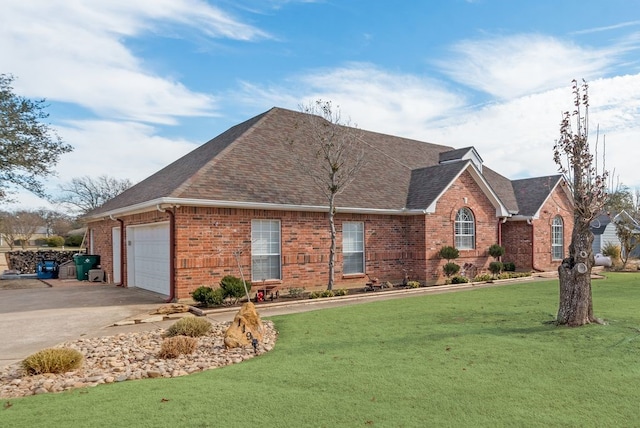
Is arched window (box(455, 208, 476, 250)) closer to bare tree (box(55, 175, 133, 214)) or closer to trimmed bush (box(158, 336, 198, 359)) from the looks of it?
trimmed bush (box(158, 336, 198, 359))

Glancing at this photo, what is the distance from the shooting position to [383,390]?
5.11 meters

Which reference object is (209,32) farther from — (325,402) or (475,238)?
(475,238)

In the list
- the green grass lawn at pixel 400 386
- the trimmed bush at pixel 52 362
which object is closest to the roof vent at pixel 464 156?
the green grass lawn at pixel 400 386

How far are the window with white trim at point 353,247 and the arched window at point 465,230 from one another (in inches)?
183

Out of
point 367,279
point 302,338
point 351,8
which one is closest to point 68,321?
point 302,338

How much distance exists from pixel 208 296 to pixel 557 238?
63.0 ft

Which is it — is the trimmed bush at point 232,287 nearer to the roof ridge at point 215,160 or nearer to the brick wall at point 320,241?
the brick wall at point 320,241

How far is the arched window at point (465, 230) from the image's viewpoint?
18.5 meters

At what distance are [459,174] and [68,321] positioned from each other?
14723 millimetres

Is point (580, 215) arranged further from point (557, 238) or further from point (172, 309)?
point (557, 238)

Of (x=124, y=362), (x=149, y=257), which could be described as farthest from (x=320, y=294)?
(x=124, y=362)

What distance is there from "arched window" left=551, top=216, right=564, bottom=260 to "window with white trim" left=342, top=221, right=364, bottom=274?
12095 mm

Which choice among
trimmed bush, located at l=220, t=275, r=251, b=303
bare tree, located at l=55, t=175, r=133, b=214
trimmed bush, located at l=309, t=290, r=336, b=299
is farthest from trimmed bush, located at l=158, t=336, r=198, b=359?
bare tree, located at l=55, t=175, r=133, b=214

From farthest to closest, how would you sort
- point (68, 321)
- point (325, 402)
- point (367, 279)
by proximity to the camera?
point (367, 279)
point (68, 321)
point (325, 402)
